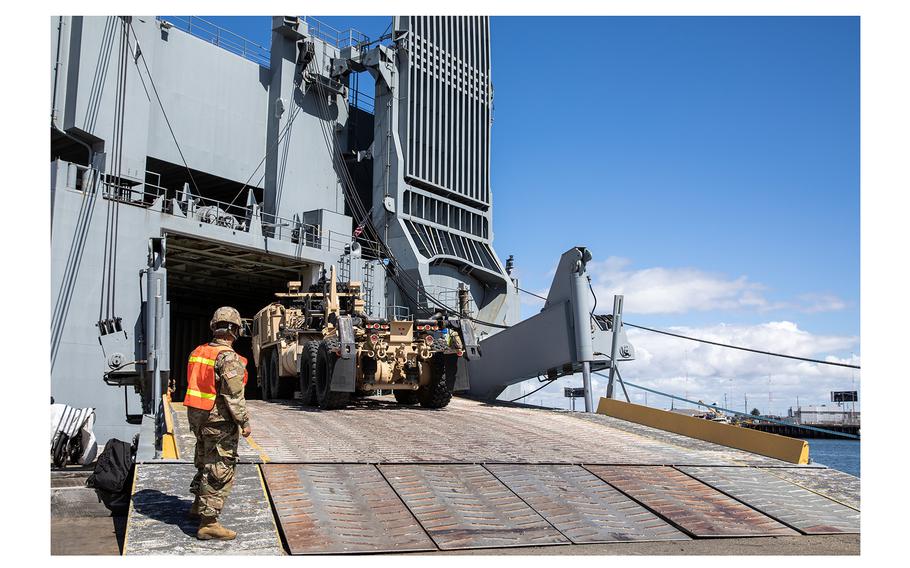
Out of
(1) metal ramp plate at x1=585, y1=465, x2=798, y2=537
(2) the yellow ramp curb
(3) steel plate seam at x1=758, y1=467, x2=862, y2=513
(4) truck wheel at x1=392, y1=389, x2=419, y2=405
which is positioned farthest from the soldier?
(4) truck wheel at x1=392, y1=389, x2=419, y2=405

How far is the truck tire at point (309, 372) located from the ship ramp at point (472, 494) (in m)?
A: 3.42

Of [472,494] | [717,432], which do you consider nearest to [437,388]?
[717,432]

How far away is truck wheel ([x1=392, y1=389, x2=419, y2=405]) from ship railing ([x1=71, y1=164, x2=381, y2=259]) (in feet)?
23.3

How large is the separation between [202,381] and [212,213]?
15137 millimetres

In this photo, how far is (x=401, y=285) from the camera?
25.0 metres

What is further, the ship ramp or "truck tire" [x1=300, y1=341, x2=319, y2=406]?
"truck tire" [x1=300, y1=341, x2=319, y2=406]

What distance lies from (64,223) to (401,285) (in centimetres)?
1069

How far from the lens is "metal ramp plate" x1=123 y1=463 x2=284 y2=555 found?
5.42 meters

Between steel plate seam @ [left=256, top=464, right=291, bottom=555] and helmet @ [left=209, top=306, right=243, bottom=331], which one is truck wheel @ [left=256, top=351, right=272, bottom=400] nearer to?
steel plate seam @ [left=256, top=464, right=291, bottom=555]

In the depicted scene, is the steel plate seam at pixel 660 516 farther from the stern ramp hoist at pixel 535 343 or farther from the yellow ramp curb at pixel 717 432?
the stern ramp hoist at pixel 535 343

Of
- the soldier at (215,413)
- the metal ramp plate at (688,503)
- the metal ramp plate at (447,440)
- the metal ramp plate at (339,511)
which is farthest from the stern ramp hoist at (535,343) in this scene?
the soldier at (215,413)

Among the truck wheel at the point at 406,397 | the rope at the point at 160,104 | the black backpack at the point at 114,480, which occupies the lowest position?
the black backpack at the point at 114,480

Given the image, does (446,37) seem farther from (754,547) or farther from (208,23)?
(754,547)

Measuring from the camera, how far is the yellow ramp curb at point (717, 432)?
950cm
